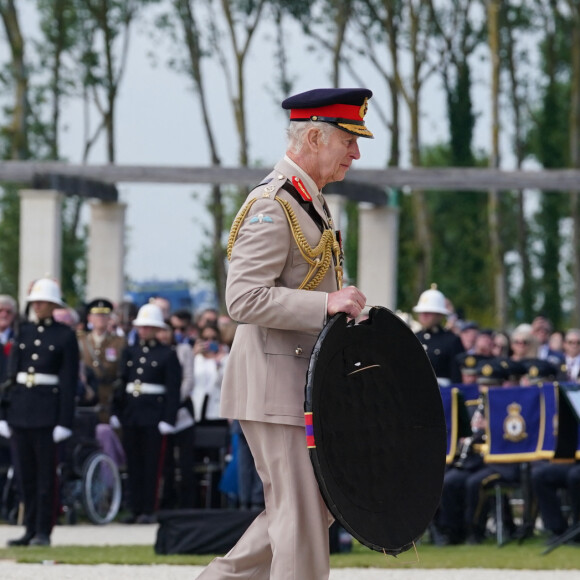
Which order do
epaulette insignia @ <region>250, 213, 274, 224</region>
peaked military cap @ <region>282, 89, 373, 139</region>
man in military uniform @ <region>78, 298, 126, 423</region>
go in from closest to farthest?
1. epaulette insignia @ <region>250, 213, 274, 224</region>
2. peaked military cap @ <region>282, 89, 373, 139</region>
3. man in military uniform @ <region>78, 298, 126, 423</region>

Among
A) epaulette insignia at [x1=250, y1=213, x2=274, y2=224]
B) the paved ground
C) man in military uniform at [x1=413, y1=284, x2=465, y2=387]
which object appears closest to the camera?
epaulette insignia at [x1=250, y1=213, x2=274, y2=224]

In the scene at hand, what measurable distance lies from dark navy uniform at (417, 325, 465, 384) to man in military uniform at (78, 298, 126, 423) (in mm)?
3395

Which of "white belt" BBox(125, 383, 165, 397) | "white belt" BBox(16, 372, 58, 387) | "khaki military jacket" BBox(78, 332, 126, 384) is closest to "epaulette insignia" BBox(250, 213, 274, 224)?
"white belt" BBox(16, 372, 58, 387)

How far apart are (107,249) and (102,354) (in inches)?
307

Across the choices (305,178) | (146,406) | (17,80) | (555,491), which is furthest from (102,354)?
(17,80)

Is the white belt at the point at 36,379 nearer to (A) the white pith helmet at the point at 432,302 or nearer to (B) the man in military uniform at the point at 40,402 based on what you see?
(B) the man in military uniform at the point at 40,402

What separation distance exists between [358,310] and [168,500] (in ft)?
35.3

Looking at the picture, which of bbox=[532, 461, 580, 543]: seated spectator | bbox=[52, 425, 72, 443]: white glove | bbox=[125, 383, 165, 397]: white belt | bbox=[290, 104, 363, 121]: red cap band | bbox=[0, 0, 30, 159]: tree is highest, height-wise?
bbox=[0, 0, 30, 159]: tree

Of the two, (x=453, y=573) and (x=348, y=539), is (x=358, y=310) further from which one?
(x=348, y=539)

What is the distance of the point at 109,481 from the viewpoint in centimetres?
1555

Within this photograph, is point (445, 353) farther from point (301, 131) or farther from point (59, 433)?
point (301, 131)

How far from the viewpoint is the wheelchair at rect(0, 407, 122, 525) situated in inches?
591

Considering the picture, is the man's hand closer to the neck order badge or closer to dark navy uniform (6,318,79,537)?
the neck order badge

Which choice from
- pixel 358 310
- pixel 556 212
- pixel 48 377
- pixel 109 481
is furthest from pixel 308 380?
pixel 556 212
